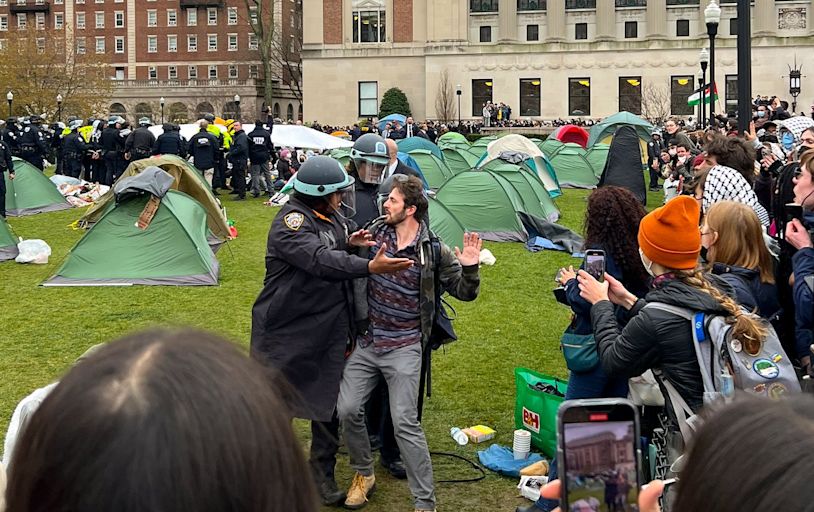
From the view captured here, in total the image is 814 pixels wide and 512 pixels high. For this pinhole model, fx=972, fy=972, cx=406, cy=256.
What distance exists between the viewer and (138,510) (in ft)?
4.23

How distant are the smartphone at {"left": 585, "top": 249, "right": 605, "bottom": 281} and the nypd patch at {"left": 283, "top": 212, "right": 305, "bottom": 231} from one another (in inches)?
68.7

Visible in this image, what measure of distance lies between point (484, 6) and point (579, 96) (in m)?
9.03

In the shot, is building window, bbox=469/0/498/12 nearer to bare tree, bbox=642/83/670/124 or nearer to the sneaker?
bare tree, bbox=642/83/670/124

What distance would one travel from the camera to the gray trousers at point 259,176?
24.6 meters

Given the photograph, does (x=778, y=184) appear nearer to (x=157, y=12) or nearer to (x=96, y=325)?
(x=96, y=325)

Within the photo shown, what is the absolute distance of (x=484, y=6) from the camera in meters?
65.3

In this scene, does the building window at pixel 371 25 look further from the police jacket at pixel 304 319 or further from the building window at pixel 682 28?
the police jacket at pixel 304 319

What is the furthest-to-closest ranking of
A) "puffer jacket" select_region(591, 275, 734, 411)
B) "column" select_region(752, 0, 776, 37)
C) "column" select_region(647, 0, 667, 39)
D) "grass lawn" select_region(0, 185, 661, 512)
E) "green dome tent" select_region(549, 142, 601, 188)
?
"column" select_region(647, 0, 667, 39) < "column" select_region(752, 0, 776, 37) < "green dome tent" select_region(549, 142, 601, 188) < "grass lawn" select_region(0, 185, 661, 512) < "puffer jacket" select_region(591, 275, 734, 411)

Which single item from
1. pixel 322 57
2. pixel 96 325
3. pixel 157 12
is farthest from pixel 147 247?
pixel 157 12

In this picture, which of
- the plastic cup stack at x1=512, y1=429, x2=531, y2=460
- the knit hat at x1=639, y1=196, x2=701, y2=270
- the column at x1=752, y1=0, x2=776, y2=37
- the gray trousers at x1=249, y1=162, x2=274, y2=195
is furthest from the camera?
the column at x1=752, y1=0, x2=776, y2=37

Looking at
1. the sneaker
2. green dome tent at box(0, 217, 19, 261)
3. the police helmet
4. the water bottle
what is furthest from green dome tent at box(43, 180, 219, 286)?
the police helmet

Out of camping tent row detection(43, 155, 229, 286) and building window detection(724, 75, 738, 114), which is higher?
building window detection(724, 75, 738, 114)

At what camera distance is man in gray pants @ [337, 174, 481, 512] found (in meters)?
5.54

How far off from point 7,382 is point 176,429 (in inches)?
301
